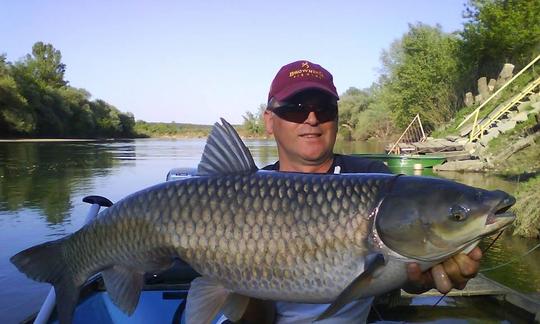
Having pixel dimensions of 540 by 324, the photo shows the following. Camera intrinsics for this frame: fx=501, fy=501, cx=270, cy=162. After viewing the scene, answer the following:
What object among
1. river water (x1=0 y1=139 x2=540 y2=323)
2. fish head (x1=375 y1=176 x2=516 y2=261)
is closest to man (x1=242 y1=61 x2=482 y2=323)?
fish head (x1=375 y1=176 x2=516 y2=261)

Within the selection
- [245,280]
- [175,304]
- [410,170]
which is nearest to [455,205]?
[245,280]

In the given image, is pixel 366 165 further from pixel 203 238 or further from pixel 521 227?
pixel 521 227

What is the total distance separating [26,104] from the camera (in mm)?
60719

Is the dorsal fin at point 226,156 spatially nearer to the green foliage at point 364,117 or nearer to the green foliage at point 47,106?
the green foliage at point 364,117

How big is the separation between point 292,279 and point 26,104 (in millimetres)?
66004

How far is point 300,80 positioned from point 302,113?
229 mm

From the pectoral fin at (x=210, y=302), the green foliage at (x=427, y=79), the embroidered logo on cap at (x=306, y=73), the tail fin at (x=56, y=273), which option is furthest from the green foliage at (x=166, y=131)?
the pectoral fin at (x=210, y=302)

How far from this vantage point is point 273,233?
2.24 meters

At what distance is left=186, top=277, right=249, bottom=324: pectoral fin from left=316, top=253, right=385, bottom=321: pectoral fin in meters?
0.53

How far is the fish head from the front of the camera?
206cm

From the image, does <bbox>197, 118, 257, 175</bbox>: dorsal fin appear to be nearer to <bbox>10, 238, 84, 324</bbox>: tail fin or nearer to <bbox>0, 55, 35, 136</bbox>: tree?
<bbox>10, 238, 84, 324</bbox>: tail fin

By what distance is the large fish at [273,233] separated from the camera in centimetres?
213

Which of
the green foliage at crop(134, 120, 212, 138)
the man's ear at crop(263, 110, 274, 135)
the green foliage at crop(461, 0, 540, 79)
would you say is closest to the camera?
the man's ear at crop(263, 110, 274, 135)

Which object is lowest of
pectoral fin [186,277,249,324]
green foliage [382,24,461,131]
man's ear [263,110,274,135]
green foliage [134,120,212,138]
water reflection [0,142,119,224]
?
green foliage [134,120,212,138]
